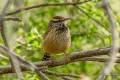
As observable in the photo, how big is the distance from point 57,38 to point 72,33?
35.4 inches

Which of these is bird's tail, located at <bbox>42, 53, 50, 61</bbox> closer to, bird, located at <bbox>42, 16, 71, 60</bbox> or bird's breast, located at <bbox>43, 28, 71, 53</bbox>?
bird, located at <bbox>42, 16, 71, 60</bbox>

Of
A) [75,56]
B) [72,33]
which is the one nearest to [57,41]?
[72,33]

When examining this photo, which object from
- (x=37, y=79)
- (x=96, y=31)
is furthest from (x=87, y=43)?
(x=37, y=79)

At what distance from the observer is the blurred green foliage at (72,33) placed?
5340 millimetres

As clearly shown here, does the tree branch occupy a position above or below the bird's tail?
above

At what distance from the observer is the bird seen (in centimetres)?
517

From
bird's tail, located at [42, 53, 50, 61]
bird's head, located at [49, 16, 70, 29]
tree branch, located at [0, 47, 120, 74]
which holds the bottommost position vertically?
bird's tail, located at [42, 53, 50, 61]

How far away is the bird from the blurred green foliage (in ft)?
0.52

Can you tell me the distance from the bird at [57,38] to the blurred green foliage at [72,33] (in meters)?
0.16

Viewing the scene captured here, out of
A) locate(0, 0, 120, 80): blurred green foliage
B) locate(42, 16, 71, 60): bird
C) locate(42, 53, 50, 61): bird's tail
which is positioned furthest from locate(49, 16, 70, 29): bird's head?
locate(42, 53, 50, 61): bird's tail

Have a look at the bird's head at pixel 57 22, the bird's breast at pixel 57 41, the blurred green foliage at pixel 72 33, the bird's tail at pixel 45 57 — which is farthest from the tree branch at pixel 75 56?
the bird's head at pixel 57 22

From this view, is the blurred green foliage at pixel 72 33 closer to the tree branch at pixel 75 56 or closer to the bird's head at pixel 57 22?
the bird's head at pixel 57 22

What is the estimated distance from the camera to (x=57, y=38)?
17.4 ft

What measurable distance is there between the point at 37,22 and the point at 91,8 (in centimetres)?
129
